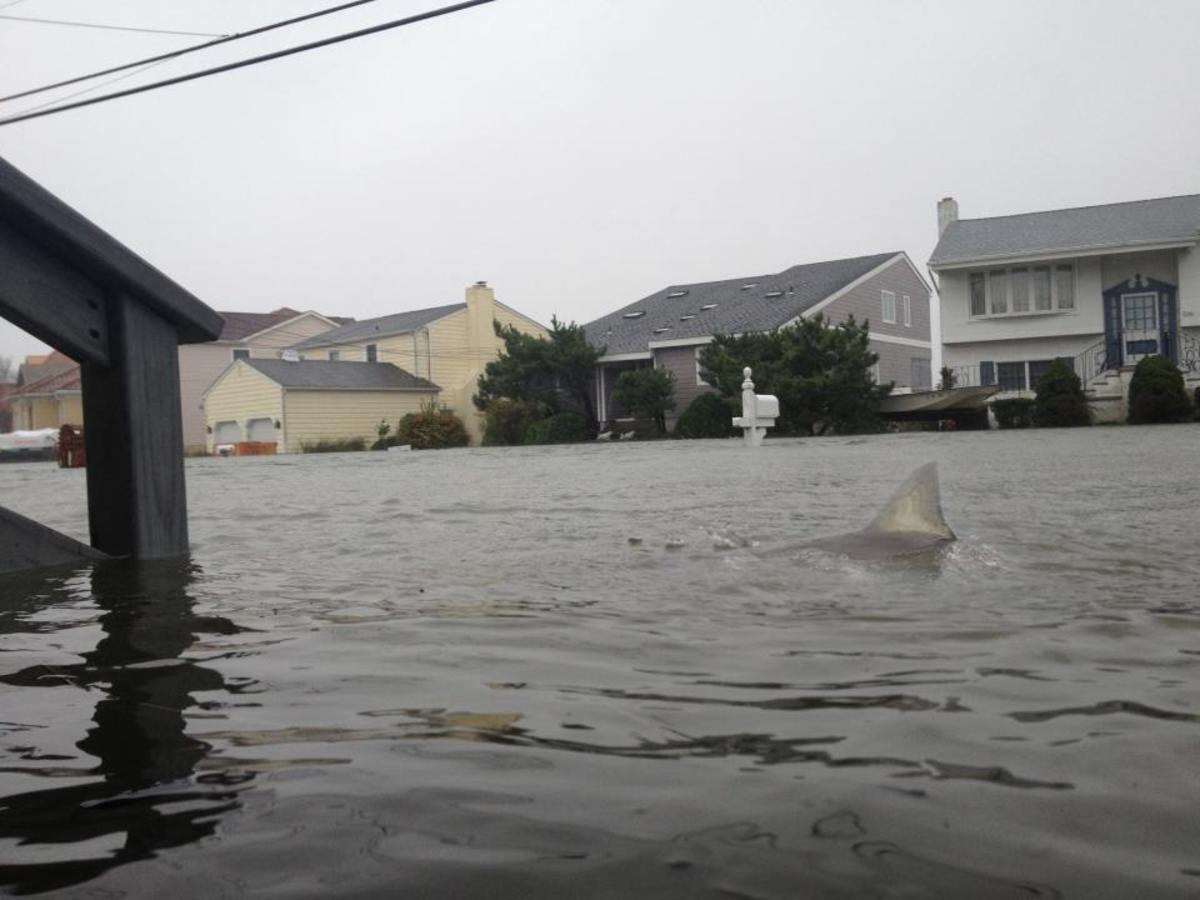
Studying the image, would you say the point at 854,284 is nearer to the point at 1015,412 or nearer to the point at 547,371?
the point at 1015,412

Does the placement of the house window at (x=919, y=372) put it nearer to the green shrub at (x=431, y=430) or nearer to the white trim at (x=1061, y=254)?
the white trim at (x=1061, y=254)

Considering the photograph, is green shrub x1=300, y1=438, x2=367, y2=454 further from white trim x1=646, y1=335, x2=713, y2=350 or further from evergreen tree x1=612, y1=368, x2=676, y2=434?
white trim x1=646, y1=335, x2=713, y2=350

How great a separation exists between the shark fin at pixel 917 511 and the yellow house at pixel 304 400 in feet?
125

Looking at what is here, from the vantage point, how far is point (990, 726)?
2010 millimetres

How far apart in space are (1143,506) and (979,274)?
27547mm

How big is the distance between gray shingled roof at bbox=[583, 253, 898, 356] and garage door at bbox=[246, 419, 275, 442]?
1287 cm

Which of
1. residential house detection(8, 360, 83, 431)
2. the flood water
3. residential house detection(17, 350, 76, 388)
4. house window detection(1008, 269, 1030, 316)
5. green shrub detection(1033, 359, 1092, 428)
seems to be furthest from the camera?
residential house detection(17, 350, 76, 388)

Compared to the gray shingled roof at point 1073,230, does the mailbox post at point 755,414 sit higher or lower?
lower

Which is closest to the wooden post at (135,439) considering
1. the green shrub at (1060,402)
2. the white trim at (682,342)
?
the green shrub at (1060,402)

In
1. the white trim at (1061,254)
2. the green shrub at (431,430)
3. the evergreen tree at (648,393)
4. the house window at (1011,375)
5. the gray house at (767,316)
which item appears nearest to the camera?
the white trim at (1061,254)

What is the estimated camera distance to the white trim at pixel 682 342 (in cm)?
3472

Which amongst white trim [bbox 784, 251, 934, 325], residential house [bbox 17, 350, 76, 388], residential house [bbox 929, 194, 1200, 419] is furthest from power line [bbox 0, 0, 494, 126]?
residential house [bbox 17, 350, 76, 388]

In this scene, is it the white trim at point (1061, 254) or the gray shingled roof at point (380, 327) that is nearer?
the white trim at point (1061, 254)

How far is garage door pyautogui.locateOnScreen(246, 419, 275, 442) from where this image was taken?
42.0 m
